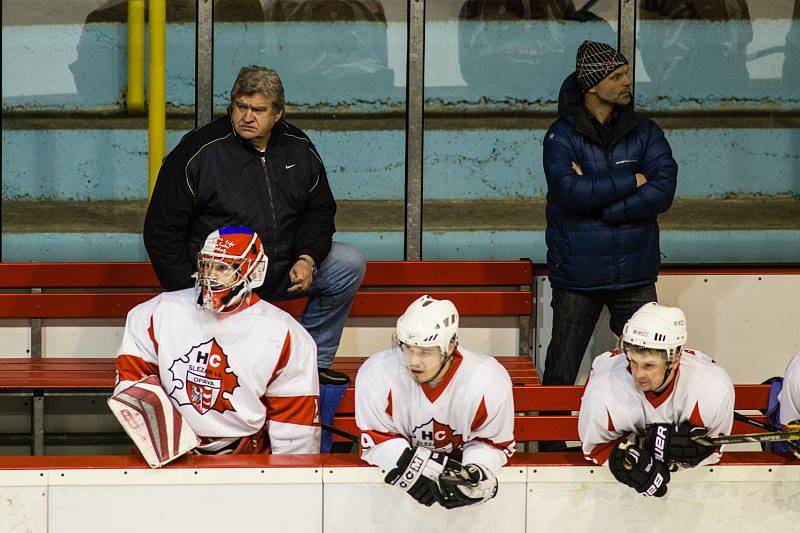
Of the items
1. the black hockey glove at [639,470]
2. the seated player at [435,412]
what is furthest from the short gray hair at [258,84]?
the black hockey glove at [639,470]

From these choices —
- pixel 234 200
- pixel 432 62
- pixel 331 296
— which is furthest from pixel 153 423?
pixel 432 62

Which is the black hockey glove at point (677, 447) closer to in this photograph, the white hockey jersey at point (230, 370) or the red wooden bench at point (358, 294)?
the white hockey jersey at point (230, 370)

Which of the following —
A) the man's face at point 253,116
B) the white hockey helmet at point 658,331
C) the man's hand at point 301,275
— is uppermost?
the man's face at point 253,116

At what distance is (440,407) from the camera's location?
345cm

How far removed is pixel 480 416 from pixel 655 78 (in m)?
2.24

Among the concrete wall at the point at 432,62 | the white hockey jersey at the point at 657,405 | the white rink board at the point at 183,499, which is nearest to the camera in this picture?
the white rink board at the point at 183,499

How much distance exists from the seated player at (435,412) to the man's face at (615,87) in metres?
1.20

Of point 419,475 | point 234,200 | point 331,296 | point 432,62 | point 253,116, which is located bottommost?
point 419,475

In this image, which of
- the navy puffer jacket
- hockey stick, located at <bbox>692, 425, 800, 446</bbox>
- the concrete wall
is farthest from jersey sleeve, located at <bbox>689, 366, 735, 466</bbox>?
the concrete wall

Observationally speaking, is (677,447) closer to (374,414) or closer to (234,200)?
(374,414)

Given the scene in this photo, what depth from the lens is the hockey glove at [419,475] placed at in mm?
3172

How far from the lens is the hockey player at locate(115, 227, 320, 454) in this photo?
3.58 metres

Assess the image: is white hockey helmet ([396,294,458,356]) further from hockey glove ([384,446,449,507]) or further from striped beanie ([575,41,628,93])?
striped beanie ([575,41,628,93])

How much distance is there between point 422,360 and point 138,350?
0.85 meters
